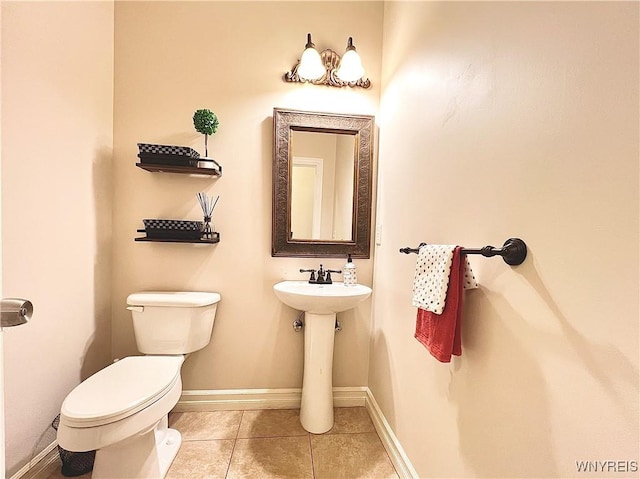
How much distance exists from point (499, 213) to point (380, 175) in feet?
3.21

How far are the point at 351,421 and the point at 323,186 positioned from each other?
142cm

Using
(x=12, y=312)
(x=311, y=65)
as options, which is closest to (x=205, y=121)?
(x=311, y=65)

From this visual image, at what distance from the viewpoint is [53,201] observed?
1215 mm

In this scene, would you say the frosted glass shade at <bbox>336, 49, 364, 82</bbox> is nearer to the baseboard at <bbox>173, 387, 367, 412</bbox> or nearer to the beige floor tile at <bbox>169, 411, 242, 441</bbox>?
Answer: the baseboard at <bbox>173, 387, 367, 412</bbox>

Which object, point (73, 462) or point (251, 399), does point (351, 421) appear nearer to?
point (251, 399)

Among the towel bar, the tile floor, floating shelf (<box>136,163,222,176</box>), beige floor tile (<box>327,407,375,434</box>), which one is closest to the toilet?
the tile floor

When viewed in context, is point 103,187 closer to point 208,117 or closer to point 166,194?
point 166,194

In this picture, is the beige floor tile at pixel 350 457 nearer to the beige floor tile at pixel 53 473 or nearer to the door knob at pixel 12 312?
the beige floor tile at pixel 53 473

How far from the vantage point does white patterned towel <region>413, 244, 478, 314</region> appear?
2.67 ft

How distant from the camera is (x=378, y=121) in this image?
1713 millimetres

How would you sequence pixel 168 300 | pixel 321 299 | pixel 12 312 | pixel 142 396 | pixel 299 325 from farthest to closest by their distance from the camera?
1. pixel 299 325
2. pixel 168 300
3. pixel 321 299
4. pixel 142 396
5. pixel 12 312

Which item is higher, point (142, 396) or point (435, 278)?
point (435, 278)

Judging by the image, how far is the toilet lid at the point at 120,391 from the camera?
0.96m

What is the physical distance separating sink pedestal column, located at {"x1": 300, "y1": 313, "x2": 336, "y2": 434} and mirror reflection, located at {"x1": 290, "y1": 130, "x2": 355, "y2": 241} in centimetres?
53
